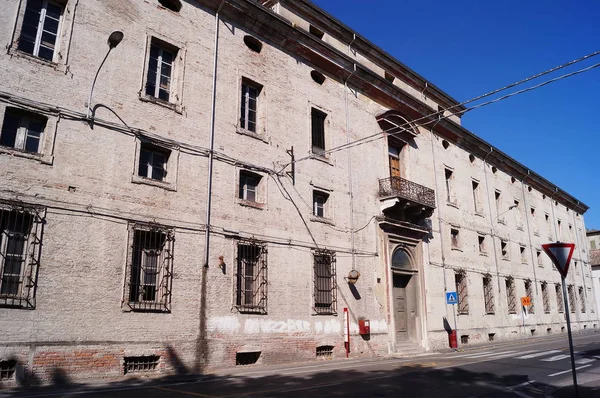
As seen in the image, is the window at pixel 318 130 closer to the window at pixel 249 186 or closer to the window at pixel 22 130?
the window at pixel 249 186

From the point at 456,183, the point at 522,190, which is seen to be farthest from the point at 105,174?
the point at 522,190

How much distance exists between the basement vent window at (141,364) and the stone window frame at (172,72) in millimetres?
6994

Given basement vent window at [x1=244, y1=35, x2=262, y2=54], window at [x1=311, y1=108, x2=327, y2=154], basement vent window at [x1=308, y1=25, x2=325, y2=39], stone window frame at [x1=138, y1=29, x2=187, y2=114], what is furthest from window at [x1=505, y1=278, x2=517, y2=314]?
stone window frame at [x1=138, y1=29, x2=187, y2=114]

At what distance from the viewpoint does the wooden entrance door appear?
68.3ft

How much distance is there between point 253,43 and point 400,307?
1284 centimetres

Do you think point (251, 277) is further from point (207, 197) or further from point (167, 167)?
point (167, 167)

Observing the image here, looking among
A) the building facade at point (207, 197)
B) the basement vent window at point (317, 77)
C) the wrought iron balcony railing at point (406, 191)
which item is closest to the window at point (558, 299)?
the building facade at point (207, 197)

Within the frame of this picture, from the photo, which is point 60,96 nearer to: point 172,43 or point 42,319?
point 172,43

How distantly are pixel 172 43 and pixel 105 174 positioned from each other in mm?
4912

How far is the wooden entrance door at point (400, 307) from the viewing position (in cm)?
A: 2083

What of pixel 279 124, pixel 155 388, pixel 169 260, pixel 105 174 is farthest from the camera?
pixel 279 124

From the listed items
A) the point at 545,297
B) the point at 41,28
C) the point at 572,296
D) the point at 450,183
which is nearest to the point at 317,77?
the point at 41,28

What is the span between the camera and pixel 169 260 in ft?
42.8

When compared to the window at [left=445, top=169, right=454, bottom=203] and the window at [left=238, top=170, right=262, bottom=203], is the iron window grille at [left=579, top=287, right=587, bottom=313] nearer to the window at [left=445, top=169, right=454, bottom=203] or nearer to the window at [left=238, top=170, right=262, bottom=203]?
the window at [left=445, top=169, right=454, bottom=203]
